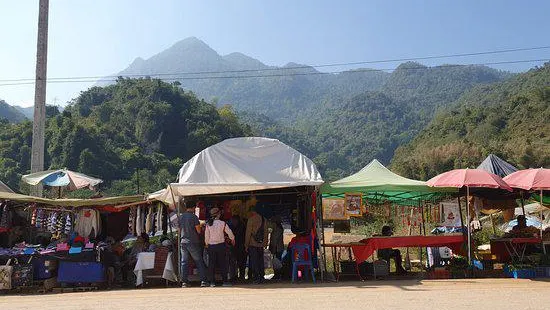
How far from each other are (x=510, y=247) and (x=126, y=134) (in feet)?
182

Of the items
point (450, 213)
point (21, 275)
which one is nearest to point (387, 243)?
point (450, 213)

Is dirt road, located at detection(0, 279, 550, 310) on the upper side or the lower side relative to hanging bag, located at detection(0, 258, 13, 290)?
A: lower

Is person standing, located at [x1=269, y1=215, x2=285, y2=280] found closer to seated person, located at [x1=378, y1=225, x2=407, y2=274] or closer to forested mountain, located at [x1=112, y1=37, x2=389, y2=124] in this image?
seated person, located at [x1=378, y1=225, x2=407, y2=274]

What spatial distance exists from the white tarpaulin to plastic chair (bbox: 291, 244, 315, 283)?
1.37 m

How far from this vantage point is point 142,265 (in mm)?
10648

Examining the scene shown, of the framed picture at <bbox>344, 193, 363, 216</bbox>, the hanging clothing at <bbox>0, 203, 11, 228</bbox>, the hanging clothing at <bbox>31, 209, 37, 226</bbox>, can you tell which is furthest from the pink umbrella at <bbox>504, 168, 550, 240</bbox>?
the hanging clothing at <bbox>0, 203, 11, 228</bbox>

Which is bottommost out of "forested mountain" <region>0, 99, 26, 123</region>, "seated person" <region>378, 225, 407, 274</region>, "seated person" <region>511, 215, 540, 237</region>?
"seated person" <region>378, 225, 407, 274</region>

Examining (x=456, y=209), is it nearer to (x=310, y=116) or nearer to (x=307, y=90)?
(x=310, y=116)

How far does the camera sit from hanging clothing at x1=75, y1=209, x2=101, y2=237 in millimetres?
11789

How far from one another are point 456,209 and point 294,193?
3914 mm

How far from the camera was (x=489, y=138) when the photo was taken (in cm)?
4994

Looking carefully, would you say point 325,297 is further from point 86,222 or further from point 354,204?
point 86,222

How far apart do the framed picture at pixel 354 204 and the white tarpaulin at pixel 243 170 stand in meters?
1.19

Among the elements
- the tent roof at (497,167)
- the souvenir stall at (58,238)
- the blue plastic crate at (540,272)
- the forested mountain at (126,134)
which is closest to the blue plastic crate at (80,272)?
the souvenir stall at (58,238)
